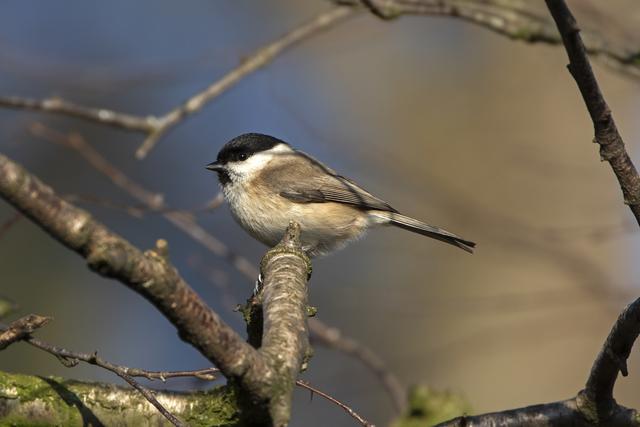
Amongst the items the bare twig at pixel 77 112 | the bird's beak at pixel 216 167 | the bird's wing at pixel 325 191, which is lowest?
the bare twig at pixel 77 112

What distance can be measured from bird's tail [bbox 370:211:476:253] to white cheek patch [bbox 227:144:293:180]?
81cm

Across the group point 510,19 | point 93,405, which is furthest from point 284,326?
point 510,19

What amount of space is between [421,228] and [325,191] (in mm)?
678

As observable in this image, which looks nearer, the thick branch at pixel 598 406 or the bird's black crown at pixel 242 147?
the thick branch at pixel 598 406

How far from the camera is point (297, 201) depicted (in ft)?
16.2

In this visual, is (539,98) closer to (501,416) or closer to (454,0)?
(454,0)

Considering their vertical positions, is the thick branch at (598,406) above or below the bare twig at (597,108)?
below

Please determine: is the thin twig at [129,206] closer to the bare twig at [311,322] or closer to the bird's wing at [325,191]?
the bare twig at [311,322]

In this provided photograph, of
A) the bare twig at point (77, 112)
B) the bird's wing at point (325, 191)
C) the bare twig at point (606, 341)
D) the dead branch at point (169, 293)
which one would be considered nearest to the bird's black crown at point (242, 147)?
the bird's wing at point (325, 191)

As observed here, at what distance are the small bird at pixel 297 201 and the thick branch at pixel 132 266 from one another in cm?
304

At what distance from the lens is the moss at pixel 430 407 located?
147 inches

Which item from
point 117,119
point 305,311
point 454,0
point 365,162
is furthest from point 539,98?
point 305,311

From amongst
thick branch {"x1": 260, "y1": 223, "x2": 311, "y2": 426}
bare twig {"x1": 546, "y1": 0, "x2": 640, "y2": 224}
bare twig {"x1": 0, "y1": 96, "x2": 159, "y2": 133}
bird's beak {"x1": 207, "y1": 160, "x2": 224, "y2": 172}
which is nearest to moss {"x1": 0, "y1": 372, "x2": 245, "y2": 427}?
thick branch {"x1": 260, "y1": 223, "x2": 311, "y2": 426}

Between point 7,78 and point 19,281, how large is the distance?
244cm
